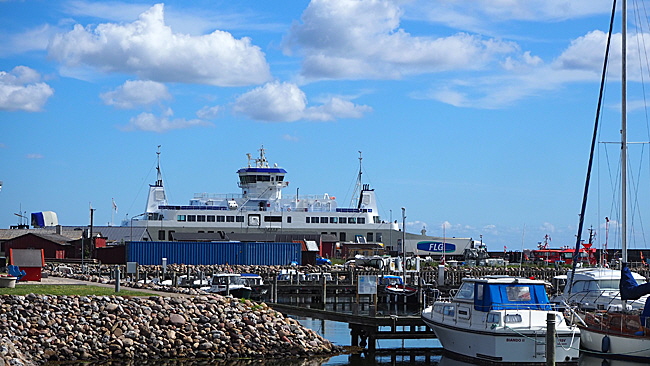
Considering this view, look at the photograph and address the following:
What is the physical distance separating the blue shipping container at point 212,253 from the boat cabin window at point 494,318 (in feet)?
122

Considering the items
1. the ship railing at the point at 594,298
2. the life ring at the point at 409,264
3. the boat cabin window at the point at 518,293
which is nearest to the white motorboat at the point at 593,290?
the ship railing at the point at 594,298

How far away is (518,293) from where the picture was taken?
79.8 ft

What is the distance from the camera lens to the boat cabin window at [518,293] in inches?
953

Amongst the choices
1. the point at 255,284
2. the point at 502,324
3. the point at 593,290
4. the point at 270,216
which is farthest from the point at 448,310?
the point at 270,216

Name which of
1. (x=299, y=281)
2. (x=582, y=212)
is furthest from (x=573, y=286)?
(x=299, y=281)

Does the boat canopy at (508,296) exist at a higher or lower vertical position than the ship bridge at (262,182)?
lower

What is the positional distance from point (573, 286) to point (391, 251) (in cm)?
4965

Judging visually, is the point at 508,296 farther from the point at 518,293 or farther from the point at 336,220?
the point at 336,220

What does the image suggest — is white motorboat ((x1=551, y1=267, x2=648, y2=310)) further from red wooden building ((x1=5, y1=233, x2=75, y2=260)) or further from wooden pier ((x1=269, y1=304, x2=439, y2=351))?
red wooden building ((x1=5, y1=233, x2=75, y2=260))

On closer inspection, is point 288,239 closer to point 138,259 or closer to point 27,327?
point 138,259

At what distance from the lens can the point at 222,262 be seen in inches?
2343

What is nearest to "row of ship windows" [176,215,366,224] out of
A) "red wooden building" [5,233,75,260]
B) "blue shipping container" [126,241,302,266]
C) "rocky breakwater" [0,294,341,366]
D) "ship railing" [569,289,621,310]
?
"red wooden building" [5,233,75,260]

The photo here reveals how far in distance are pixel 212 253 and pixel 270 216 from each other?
1016 inches

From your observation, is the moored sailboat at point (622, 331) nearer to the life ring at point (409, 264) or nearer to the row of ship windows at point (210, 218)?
the life ring at point (409, 264)
